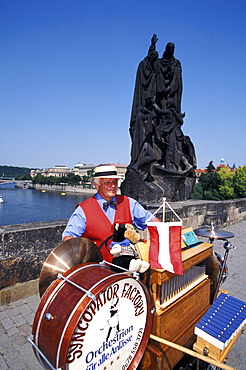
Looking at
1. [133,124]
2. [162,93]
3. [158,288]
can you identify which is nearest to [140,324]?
[158,288]

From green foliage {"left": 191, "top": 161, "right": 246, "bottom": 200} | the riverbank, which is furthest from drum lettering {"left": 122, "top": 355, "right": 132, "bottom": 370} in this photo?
the riverbank

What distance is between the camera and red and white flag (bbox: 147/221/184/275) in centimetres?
191

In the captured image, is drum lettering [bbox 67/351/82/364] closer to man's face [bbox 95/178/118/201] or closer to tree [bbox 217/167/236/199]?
man's face [bbox 95/178/118/201]

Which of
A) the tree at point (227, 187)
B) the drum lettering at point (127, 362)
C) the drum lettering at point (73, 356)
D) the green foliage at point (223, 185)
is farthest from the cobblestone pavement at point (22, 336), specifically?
the tree at point (227, 187)

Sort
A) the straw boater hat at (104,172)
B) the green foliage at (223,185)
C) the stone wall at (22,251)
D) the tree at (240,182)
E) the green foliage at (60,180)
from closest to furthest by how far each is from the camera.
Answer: the straw boater hat at (104,172), the stone wall at (22,251), the tree at (240,182), the green foliage at (223,185), the green foliage at (60,180)

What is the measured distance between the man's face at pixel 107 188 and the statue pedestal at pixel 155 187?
15.7 feet

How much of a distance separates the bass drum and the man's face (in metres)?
0.80

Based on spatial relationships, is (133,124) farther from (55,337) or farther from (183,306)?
(55,337)

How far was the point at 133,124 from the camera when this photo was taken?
26.8 feet

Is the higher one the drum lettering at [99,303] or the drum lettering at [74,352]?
the drum lettering at [99,303]

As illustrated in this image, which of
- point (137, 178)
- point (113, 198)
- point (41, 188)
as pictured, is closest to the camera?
point (113, 198)

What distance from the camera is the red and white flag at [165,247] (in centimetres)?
191

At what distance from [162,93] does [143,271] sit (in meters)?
7.47

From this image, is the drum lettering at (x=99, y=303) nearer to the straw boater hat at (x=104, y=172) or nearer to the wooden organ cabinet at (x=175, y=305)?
the wooden organ cabinet at (x=175, y=305)
